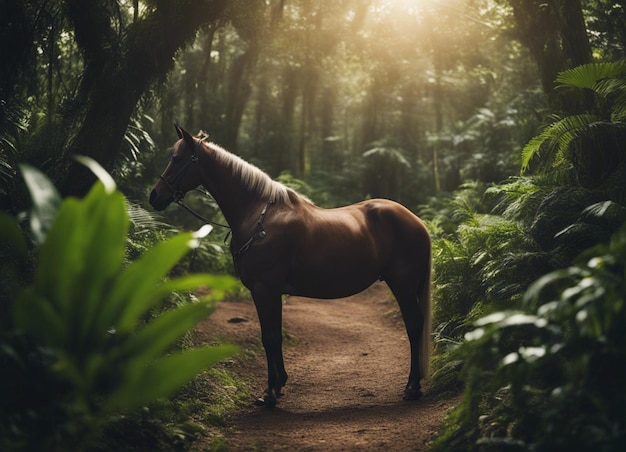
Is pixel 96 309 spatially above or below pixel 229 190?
below

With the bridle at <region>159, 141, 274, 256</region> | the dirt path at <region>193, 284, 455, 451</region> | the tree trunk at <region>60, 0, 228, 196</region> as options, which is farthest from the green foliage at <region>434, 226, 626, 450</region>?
the tree trunk at <region>60, 0, 228, 196</region>

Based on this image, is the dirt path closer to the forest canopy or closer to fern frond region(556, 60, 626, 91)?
the forest canopy

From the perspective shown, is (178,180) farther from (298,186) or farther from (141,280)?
(298,186)

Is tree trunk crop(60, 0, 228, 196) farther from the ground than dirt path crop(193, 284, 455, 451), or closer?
farther from the ground

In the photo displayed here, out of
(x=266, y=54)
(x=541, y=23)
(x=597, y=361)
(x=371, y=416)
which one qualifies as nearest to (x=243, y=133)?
(x=266, y=54)

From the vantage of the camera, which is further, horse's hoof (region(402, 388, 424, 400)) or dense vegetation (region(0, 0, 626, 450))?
horse's hoof (region(402, 388, 424, 400))

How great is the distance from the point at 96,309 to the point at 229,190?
331 centimetres

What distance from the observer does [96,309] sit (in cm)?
244

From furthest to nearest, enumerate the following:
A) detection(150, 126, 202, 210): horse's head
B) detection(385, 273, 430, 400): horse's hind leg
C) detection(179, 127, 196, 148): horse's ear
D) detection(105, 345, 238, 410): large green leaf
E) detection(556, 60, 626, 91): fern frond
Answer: detection(385, 273, 430, 400): horse's hind leg, detection(150, 126, 202, 210): horse's head, detection(179, 127, 196, 148): horse's ear, detection(556, 60, 626, 91): fern frond, detection(105, 345, 238, 410): large green leaf

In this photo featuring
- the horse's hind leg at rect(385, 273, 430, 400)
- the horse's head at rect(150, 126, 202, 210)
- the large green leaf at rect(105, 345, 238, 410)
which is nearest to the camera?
the large green leaf at rect(105, 345, 238, 410)

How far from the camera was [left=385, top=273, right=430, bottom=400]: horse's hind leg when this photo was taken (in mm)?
5684

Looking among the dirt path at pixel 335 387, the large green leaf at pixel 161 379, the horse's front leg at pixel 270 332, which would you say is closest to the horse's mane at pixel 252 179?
the horse's front leg at pixel 270 332

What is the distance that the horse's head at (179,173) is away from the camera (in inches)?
217

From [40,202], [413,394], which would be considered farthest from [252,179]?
[40,202]
